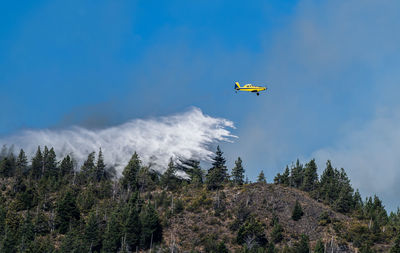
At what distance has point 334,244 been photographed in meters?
152

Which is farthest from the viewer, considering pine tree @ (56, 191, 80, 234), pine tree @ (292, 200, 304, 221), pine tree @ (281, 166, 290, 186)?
pine tree @ (281, 166, 290, 186)

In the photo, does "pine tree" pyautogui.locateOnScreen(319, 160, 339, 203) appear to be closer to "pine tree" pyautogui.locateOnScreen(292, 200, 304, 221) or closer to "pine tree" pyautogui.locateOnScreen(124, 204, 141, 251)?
"pine tree" pyautogui.locateOnScreen(292, 200, 304, 221)

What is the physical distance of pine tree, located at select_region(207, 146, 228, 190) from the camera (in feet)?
606

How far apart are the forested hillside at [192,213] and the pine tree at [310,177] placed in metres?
0.35

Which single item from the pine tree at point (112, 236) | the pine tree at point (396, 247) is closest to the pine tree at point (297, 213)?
the pine tree at point (396, 247)

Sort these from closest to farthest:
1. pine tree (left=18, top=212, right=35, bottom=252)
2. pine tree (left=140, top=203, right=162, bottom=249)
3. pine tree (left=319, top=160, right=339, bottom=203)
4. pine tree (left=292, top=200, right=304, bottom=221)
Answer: pine tree (left=18, top=212, right=35, bottom=252) < pine tree (left=140, top=203, right=162, bottom=249) < pine tree (left=292, top=200, right=304, bottom=221) < pine tree (left=319, top=160, right=339, bottom=203)

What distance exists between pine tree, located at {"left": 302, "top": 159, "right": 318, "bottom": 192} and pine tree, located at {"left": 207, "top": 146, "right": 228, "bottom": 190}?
90.1ft

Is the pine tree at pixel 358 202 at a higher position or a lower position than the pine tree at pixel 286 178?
lower

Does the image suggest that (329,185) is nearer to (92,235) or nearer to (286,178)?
(286,178)

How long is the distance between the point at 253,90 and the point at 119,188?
56949 millimetres

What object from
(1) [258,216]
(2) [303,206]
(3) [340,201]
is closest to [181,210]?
(1) [258,216]

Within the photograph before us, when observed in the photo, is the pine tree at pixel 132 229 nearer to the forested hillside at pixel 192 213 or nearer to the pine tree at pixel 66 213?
the forested hillside at pixel 192 213

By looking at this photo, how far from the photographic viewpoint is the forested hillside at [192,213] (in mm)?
151375

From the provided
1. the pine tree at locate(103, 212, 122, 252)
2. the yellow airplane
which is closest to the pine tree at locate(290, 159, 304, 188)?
the yellow airplane
